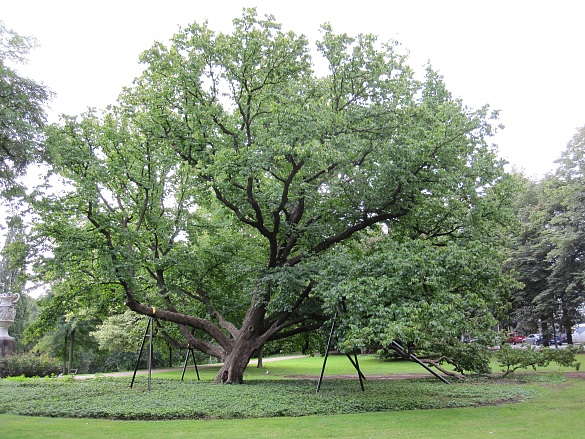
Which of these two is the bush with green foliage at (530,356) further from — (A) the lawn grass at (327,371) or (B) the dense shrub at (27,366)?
(B) the dense shrub at (27,366)

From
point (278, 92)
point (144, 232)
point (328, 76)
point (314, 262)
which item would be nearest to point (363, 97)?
point (328, 76)

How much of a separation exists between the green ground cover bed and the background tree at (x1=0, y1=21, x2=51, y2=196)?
5.77 m

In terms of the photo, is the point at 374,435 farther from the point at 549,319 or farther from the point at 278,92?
the point at 549,319

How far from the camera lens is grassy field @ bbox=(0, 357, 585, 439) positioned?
8.70 m

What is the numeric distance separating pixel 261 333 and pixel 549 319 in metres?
28.5

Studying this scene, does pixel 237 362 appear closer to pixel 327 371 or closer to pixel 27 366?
A: pixel 327 371

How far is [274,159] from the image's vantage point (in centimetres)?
1476

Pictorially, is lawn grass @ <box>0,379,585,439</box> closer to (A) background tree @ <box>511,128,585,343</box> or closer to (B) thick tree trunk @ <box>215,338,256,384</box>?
(B) thick tree trunk @ <box>215,338,256,384</box>

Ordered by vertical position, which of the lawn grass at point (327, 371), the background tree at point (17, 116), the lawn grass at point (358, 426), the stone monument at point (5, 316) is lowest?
the lawn grass at point (358, 426)

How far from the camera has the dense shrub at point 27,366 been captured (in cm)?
2690

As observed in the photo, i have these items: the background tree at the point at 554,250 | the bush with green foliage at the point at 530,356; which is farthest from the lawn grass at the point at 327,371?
the background tree at the point at 554,250

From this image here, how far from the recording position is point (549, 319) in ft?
123

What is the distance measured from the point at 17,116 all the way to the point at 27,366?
83.4 ft

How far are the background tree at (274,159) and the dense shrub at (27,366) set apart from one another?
42.8 ft
